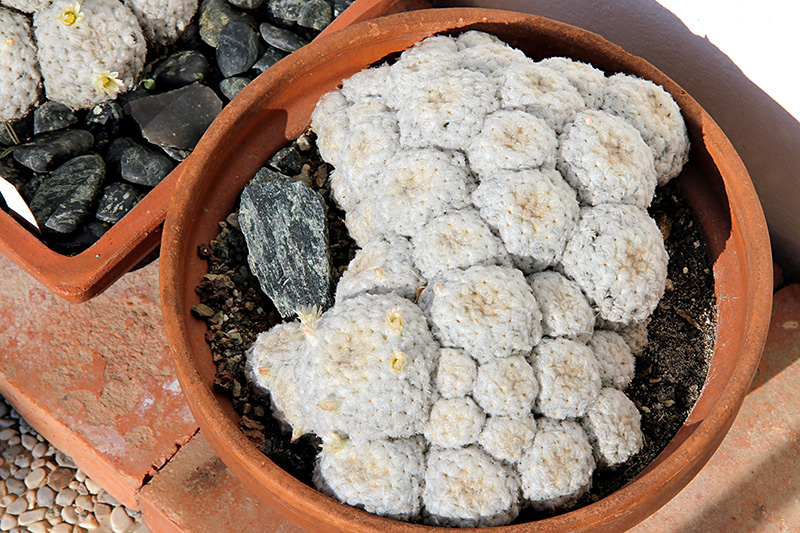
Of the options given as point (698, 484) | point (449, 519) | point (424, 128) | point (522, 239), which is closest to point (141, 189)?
point (424, 128)

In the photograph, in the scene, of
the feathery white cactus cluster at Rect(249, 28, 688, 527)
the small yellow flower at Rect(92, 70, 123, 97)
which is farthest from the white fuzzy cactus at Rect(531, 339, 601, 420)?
the small yellow flower at Rect(92, 70, 123, 97)

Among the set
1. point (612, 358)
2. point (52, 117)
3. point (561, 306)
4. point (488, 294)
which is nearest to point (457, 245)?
point (488, 294)

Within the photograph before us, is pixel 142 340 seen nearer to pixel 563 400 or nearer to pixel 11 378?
pixel 11 378

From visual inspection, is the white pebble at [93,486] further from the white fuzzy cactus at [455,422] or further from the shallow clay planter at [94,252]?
the white fuzzy cactus at [455,422]

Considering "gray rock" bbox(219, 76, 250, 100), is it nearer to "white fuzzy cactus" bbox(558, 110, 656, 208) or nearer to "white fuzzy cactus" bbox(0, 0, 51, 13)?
"white fuzzy cactus" bbox(0, 0, 51, 13)

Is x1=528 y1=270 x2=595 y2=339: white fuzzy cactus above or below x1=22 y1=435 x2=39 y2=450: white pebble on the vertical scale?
above
